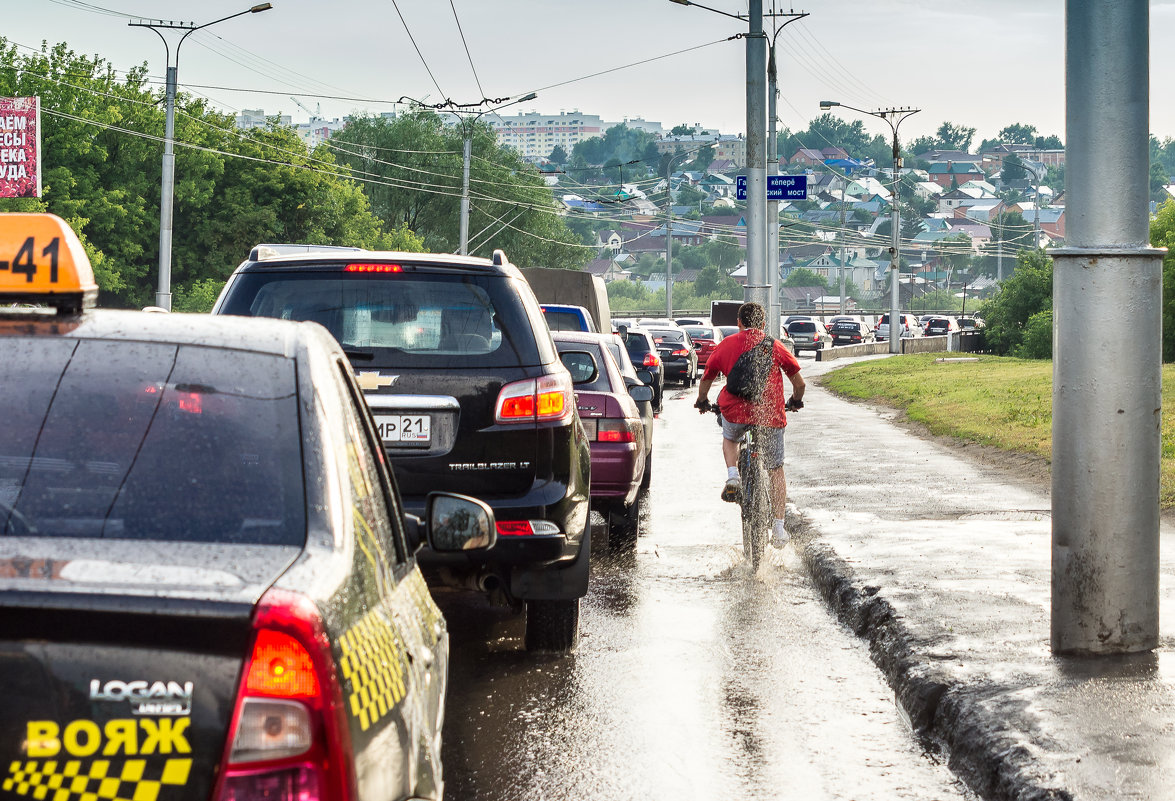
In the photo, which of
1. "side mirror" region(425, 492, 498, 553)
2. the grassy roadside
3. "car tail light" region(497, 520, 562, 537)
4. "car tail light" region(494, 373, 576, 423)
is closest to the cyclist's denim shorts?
the grassy roadside

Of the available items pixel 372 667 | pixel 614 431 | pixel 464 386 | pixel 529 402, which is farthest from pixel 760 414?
pixel 372 667

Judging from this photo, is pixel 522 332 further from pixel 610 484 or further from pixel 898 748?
pixel 610 484

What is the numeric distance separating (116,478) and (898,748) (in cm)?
395

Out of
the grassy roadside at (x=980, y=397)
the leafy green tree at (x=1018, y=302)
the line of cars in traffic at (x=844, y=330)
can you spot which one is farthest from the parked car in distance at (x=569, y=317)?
the line of cars in traffic at (x=844, y=330)

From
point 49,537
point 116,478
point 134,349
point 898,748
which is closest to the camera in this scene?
point 49,537

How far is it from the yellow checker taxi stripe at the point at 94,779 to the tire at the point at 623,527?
923 cm

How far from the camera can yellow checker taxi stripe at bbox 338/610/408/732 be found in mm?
2514

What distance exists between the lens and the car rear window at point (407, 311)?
264 inches

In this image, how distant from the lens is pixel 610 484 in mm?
11125

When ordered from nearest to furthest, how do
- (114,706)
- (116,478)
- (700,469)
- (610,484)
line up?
(114,706)
(116,478)
(610,484)
(700,469)

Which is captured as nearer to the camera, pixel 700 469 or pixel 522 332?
pixel 522 332

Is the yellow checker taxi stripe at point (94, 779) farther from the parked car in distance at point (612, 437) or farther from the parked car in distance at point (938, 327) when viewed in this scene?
the parked car in distance at point (938, 327)

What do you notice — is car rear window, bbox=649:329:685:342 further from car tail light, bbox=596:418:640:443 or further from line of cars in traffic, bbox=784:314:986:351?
car tail light, bbox=596:418:640:443

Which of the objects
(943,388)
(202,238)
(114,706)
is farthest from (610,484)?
(202,238)
